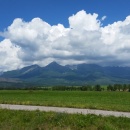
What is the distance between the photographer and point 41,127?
24531mm

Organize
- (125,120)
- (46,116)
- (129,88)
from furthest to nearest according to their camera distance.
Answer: (129,88)
(46,116)
(125,120)

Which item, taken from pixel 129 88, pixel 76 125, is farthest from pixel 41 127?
pixel 129 88

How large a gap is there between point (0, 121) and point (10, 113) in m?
1.65

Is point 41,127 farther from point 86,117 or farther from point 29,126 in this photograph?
point 86,117

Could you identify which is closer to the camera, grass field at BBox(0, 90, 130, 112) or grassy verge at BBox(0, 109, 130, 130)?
grassy verge at BBox(0, 109, 130, 130)

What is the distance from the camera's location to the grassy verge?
2367 cm

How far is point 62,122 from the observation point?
24.7 meters

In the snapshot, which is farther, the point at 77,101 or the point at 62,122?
the point at 77,101

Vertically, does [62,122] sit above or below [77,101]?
below

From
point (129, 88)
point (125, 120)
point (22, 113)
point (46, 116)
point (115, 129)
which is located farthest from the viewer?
point (129, 88)

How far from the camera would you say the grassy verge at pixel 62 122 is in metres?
23.7

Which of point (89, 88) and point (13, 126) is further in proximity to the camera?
point (89, 88)

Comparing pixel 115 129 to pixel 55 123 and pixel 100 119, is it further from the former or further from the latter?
pixel 55 123

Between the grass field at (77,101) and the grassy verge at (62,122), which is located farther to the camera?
the grass field at (77,101)
